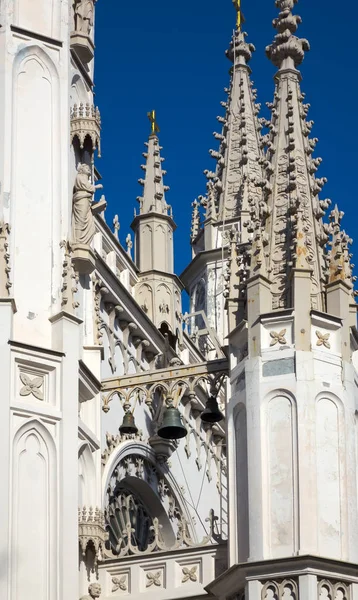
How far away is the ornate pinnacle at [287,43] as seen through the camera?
28.6 metres

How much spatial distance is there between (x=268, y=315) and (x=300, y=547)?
3321mm

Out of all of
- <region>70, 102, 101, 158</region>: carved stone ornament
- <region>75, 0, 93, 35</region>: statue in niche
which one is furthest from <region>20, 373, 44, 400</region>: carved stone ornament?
<region>75, 0, 93, 35</region>: statue in niche

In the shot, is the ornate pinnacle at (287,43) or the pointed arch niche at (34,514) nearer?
the pointed arch niche at (34,514)

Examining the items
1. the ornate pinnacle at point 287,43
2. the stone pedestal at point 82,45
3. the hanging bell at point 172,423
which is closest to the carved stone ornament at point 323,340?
the hanging bell at point 172,423

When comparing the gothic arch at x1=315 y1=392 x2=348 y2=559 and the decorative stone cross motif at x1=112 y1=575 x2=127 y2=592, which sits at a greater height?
the gothic arch at x1=315 y1=392 x2=348 y2=559

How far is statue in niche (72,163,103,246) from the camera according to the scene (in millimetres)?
26688

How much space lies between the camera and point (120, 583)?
25391 mm

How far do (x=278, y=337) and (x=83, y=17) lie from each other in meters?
6.50

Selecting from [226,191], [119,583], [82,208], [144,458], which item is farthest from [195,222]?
[119,583]

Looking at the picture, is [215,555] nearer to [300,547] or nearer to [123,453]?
[300,547]

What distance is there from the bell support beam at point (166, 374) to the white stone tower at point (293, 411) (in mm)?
930

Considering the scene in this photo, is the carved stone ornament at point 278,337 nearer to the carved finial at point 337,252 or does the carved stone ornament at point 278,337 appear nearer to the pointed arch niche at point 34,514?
the carved finial at point 337,252

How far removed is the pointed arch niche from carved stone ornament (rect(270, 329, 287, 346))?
3.19 metres

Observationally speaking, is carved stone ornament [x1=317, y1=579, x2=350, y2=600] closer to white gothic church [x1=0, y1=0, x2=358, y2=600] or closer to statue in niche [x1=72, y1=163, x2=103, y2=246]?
white gothic church [x1=0, y1=0, x2=358, y2=600]
